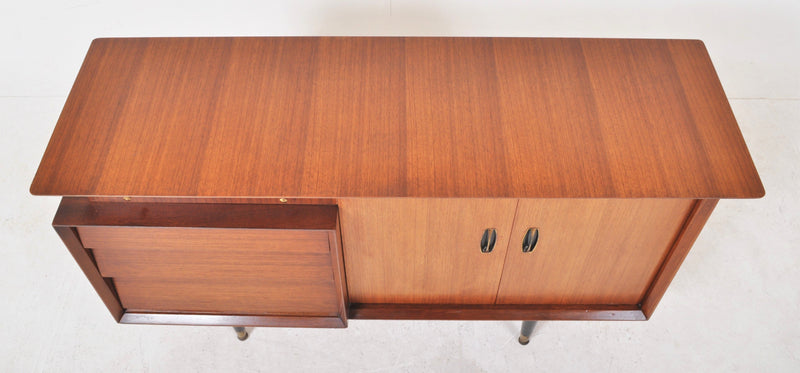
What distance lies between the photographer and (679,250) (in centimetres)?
112

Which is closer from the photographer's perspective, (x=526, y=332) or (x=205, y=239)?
(x=205, y=239)

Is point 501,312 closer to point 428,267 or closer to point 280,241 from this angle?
point 428,267

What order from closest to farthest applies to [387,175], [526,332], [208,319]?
1. [387,175]
2. [208,319]
3. [526,332]

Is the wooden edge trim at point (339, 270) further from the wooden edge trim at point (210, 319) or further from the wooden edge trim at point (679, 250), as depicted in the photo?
the wooden edge trim at point (679, 250)

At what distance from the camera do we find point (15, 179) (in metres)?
1.73

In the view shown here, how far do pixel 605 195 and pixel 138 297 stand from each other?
875 millimetres

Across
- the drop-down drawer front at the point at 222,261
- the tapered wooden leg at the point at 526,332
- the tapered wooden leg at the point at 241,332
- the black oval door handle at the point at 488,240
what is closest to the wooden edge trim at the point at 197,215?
the drop-down drawer front at the point at 222,261

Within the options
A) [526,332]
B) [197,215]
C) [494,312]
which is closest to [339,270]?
[197,215]

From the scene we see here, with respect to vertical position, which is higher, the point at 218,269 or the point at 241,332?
the point at 218,269

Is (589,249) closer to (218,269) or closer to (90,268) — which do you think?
(218,269)

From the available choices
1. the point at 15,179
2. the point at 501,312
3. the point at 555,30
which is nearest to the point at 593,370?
the point at 501,312

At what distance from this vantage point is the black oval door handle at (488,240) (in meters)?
1.08

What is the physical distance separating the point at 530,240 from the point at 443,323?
45 cm

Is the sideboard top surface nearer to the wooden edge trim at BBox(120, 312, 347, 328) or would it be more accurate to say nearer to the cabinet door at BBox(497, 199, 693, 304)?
the cabinet door at BBox(497, 199, 693, 304)
